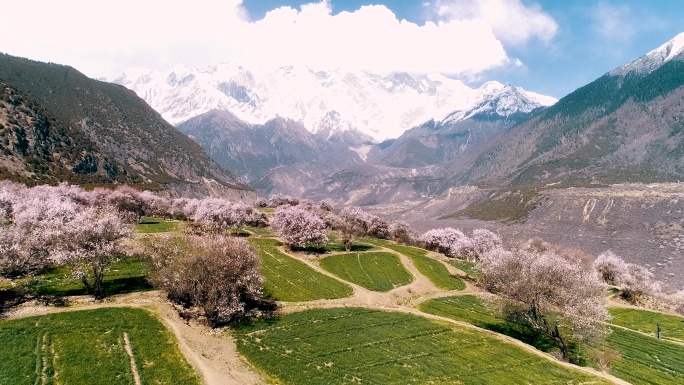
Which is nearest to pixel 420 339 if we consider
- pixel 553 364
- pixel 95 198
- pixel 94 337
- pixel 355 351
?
pixel 355 351

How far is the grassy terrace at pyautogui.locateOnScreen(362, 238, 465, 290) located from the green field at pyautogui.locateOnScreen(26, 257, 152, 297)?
54169 millimetres

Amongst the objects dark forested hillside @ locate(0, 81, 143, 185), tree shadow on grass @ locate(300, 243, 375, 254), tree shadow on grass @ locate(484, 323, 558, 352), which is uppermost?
dark forested hillside @ locate(0, 81, 143, 185)

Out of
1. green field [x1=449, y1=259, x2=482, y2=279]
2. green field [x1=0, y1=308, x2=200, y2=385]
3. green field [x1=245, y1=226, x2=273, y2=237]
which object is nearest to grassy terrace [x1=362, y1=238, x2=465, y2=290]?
green field [x1=449, y1=259, x2=482, y2=279]

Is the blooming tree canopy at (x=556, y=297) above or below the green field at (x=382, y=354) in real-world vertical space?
above

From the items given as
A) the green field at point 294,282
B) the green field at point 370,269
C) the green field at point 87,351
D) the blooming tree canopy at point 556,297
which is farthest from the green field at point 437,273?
the green field at point 87,351

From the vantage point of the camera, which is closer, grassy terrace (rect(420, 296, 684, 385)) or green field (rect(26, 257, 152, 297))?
grassy terrace (rect(420, 296, 684, 385))

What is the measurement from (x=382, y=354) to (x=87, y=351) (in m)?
30.4

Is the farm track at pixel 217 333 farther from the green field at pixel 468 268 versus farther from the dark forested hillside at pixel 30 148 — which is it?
the dark forested hillside at pixel 30 148

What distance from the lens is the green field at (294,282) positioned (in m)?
61.6

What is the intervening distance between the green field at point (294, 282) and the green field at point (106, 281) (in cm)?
1862

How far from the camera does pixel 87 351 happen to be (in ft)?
122

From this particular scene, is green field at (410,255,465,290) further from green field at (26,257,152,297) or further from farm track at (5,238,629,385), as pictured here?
green field at (26,257,152,297)

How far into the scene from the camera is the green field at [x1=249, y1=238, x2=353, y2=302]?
2426 inches

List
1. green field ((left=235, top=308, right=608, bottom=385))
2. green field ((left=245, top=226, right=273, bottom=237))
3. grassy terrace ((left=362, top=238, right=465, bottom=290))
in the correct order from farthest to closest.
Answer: green field ((left=245, top=226, right=273, bottom=237)), grassy terrace ((left=362, top=238, right=465, bottom=290)), green field ((left=235, top=308, right=608, bottom=385))
